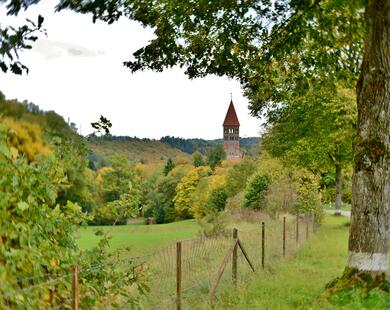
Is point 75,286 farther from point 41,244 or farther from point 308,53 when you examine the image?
point 308,53

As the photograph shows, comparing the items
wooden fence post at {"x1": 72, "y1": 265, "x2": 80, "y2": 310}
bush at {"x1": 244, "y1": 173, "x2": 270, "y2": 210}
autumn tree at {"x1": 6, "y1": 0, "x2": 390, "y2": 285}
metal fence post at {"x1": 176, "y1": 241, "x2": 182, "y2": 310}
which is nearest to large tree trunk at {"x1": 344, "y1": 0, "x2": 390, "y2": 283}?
autumn tree at {"x1": 6, "y1": 0, "x2": 390, "y2": 285}

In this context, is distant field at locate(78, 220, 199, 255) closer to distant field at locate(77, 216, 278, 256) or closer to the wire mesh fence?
distant field at locate(77, 216, 278, 256)

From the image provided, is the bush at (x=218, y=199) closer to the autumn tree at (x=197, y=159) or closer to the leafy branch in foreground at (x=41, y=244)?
the autumn tree at (x=197, y=159)

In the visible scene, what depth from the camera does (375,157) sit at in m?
11.8

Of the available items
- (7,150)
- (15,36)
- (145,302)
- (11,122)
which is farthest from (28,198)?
(145,302)

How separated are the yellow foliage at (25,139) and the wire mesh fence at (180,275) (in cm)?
111

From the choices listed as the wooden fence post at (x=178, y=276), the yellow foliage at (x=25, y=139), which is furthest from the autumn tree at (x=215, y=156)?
the yellow foliage at (x=25, y=139)

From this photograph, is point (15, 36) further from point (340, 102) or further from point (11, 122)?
point (340, 102)

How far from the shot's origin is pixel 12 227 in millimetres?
5238

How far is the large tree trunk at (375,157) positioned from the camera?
11688mm

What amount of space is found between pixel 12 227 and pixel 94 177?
104cm

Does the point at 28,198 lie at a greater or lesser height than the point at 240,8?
lesser

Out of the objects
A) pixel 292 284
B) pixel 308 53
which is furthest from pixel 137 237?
pixel 292 284

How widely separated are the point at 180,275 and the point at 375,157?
5144 millimetres
